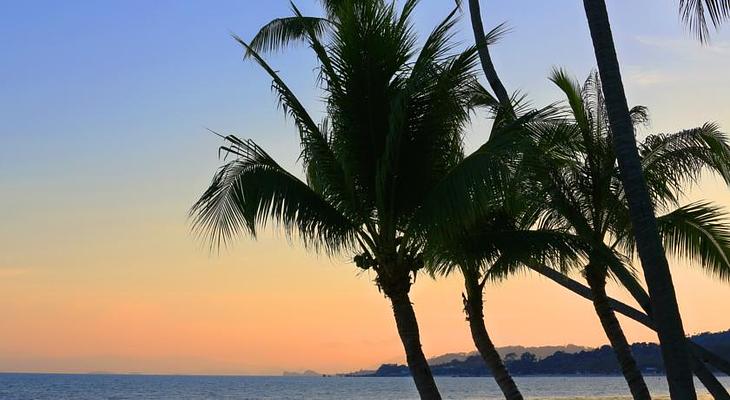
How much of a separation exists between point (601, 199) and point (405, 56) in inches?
177

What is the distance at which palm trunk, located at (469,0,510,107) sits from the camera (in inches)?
617

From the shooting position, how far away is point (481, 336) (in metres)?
16.4

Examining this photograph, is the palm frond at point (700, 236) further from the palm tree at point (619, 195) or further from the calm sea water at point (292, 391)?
the calm sea water at point (292, 391)

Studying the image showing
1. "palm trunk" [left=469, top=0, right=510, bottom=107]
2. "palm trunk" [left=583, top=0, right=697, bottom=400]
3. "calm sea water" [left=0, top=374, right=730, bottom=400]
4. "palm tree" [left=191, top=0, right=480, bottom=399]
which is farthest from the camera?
"calm sea water" [left=0, top=374, right=730, bottom=400]

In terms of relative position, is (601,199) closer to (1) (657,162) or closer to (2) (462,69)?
(1) (657,162)

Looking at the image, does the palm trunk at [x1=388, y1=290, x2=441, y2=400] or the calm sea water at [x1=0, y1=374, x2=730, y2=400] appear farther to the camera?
the calm sea water at [x1=0, y1=374, x2=730, y2=400]

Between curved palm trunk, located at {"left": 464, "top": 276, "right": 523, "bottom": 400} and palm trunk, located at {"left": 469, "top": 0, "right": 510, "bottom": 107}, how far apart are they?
3.24m

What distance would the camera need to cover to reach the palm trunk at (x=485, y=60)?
1567 cm

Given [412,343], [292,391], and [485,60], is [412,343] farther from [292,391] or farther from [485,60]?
[292,391]

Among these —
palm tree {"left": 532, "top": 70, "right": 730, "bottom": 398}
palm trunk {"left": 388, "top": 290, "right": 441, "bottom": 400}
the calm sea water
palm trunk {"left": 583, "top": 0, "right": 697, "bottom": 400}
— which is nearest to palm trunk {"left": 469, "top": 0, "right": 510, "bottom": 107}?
palm tree {"left": 532, "top": 70, "right": 730, "bottom": 398}

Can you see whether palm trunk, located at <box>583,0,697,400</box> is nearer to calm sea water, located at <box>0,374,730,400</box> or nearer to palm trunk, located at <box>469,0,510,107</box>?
palm trunk, located at <box>469,0,510,107</box>

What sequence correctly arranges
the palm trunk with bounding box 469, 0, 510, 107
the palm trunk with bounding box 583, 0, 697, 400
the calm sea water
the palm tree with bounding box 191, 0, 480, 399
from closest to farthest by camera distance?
1. the palm trunk with bounding box 583, 0, 697, 400
2. the palm tree with bounding box 191, 0, 480, 399
3. the palm trunk with bounding box 469, 0, 510, 107
4. the calm sea water

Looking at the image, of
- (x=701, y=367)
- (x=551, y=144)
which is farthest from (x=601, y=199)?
(x=701, y=367)

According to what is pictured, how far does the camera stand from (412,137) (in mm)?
12602
